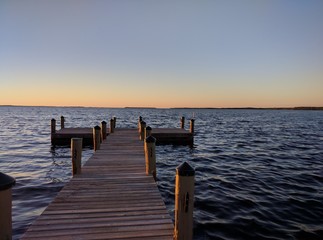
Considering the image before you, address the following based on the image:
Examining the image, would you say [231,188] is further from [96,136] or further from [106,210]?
[106,210]

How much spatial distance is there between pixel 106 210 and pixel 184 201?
2189mm

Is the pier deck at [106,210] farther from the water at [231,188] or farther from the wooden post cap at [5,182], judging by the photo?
the water at [231,188]

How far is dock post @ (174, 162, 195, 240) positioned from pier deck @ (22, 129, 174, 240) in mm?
373

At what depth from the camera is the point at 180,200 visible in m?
4.35

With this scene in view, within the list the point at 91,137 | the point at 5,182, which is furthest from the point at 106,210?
the point at 91,137

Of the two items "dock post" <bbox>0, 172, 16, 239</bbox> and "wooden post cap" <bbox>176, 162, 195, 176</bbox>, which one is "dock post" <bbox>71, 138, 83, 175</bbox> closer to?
"dock post" <bbox>0, 172, 16, 239</bbox>

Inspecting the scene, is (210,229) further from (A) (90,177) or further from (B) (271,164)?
(B) (271,164)

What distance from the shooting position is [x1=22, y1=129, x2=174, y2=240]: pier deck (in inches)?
187

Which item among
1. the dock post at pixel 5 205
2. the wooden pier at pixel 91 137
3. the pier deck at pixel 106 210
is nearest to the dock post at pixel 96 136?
the pier deck at pixel 106 210

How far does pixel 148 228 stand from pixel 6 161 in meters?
15.6

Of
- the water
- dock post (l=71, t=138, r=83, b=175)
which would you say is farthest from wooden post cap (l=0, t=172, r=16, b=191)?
dock post (l=71, t=138, r=83, b=175)

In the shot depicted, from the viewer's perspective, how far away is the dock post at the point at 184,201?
4.30m

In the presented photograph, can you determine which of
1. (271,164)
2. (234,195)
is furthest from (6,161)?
(271,164)

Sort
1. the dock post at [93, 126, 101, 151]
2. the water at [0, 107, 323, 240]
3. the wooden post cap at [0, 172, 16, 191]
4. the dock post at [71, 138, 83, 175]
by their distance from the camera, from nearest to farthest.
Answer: the wooden post cap at [0, 172, 16, 191] → the water at [0, 107, 323, 240] → the dock post at [71, 138, 83, 175] → the dock post at [93, 126, 101, 151]
